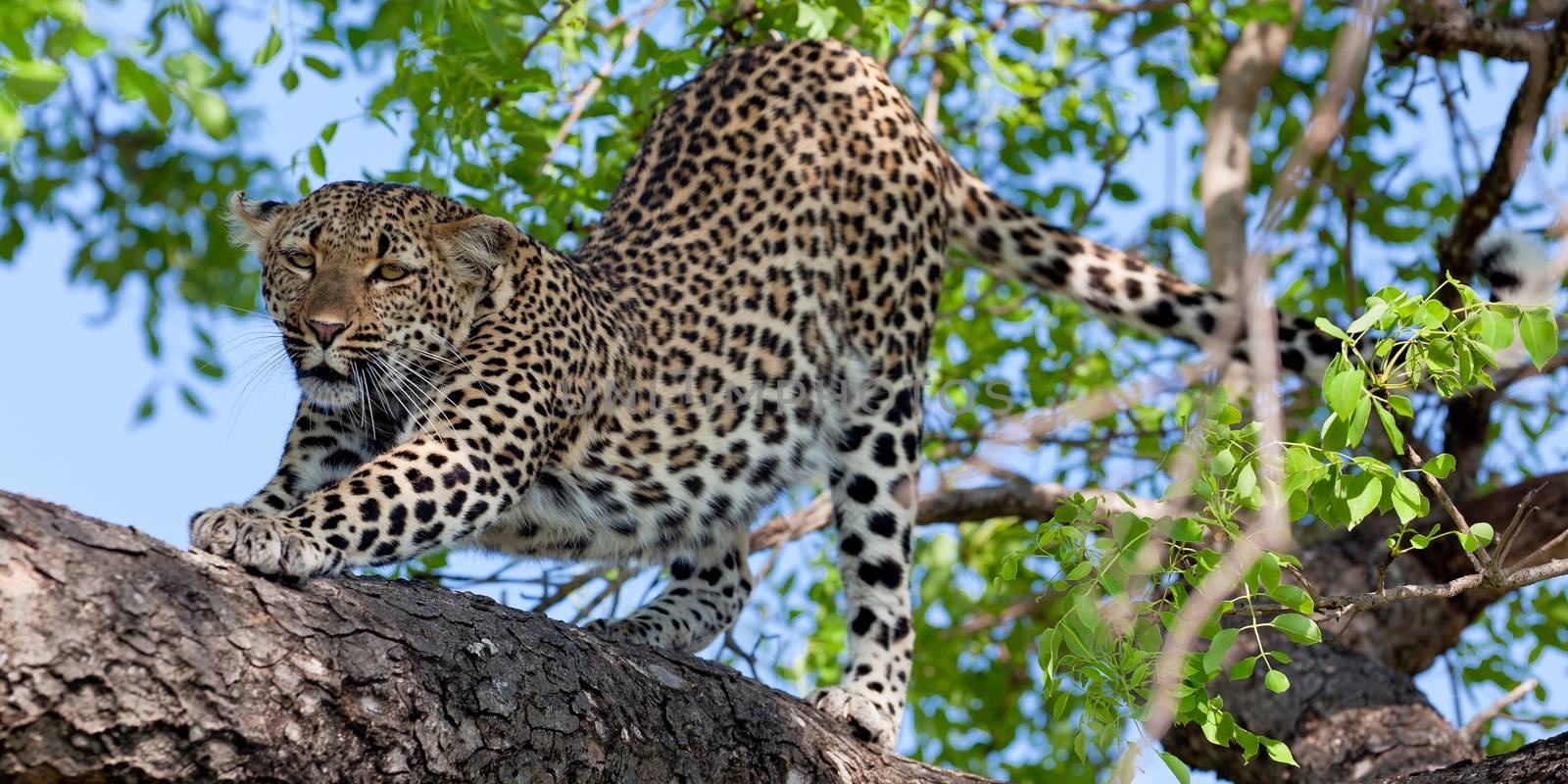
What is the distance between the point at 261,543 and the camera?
17.0ft

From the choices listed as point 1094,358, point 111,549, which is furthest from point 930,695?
point 111,549

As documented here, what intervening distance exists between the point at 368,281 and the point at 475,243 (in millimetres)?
505

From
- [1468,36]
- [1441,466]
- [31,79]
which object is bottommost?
[31,79]

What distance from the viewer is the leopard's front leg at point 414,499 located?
5309mm

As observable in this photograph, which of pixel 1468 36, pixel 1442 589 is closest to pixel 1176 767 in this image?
pixel 1442 589

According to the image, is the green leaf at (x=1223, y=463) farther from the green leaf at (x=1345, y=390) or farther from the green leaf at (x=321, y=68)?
the green leaf at (x=321, y=68)

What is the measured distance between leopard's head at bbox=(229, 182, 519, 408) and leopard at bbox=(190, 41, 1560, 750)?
0.04 feet

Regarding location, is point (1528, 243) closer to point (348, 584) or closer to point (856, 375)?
point (856, 375)

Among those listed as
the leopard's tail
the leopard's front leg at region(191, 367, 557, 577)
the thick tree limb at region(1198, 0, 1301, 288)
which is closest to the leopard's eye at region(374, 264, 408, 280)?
the leopard's front leg at region(191, 367, 557, 577)

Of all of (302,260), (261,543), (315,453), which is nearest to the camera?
(261,543)

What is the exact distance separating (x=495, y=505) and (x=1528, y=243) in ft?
13.1

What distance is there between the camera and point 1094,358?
33.9 feet

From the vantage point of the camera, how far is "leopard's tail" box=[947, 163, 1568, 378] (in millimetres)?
→ 8055

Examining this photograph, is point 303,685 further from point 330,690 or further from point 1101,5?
point 1101,5
